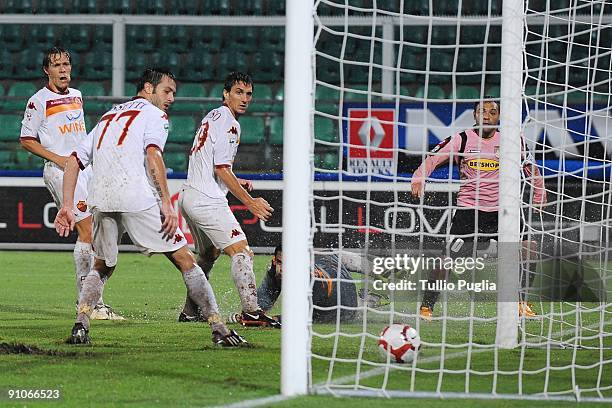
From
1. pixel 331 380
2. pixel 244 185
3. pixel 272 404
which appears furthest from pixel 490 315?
pixel 272 404

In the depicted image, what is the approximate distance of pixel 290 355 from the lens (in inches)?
177

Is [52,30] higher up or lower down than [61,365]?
higher up

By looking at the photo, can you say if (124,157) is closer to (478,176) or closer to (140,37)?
(478,176)

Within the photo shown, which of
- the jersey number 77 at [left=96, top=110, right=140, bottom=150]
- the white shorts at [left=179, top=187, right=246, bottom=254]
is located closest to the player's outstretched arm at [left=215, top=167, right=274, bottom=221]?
the white shorts at [left=179, top=187, right=246, bottom=254]

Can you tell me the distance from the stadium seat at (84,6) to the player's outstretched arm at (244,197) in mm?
10872

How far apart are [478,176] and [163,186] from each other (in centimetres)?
243

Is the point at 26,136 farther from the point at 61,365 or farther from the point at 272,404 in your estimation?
the point at 272,404

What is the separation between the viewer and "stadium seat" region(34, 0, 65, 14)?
681 inches

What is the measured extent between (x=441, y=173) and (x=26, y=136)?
583cm

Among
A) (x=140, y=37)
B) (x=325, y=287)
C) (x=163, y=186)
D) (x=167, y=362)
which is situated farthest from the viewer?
(x=140, y=37)

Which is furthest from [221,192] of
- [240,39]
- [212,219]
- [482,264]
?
[240,39]

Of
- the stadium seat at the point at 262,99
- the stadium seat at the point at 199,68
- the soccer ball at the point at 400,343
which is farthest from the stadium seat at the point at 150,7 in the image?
the soccer ball at the point at 400,343

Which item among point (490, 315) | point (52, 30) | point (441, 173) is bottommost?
point (490, 315)

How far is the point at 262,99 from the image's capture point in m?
14.6
